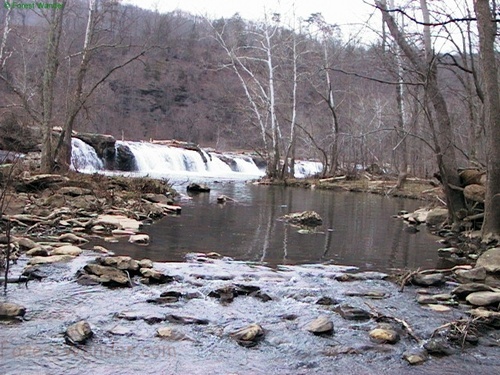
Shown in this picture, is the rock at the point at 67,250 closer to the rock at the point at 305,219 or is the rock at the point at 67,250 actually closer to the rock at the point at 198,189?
the rock at the point at 305,219

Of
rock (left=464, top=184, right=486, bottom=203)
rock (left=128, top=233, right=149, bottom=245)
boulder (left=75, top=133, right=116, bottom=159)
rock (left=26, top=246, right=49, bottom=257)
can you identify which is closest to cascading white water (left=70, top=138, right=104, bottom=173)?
boulder (left=75, top=133, right=116, bottom=159)

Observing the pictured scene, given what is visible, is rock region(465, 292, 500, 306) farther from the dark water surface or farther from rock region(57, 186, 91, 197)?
rock region(57, 186, 91, 197)

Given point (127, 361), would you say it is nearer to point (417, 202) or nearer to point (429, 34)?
point (429, 34)

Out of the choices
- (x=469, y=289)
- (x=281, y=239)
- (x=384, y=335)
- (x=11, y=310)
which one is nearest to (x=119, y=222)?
(x=281, y=239)

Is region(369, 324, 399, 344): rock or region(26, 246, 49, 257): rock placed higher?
region(26, 246, 49, 257): rock

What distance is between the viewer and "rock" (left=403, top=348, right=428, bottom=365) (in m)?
3.26

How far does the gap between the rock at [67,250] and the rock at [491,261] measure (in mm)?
4465

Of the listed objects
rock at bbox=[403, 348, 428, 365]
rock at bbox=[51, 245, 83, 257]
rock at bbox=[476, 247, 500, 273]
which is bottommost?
rock at bbox=[403, 348, 428, 365]

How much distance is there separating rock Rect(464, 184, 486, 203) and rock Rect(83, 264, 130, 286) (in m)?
6.47

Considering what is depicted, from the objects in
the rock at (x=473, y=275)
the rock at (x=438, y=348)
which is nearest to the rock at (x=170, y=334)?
the rock at (x=438, y=348)

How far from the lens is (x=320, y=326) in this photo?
3.74 meters

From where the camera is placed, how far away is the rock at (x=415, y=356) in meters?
3.26

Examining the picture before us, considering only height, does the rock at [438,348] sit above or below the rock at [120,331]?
above

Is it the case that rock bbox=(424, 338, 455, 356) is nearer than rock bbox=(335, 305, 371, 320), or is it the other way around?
rock bbox=(424, 338, 455, 356)
